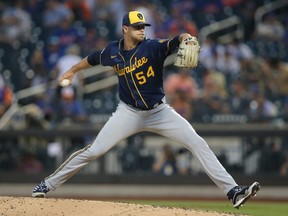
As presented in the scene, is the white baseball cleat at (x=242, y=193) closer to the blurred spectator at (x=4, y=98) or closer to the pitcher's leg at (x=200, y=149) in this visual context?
the pitcher's leg at (x=200, y=149)

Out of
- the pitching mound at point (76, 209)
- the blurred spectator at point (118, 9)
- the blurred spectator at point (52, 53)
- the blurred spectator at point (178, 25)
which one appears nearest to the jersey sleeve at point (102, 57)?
the pitching mound at point (76, 209)

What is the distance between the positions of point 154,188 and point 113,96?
1841 millimetres

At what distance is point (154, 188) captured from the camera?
13406 millimetres

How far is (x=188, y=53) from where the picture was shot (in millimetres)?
7367

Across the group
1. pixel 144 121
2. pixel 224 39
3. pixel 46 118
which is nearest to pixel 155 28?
pixel 224 39

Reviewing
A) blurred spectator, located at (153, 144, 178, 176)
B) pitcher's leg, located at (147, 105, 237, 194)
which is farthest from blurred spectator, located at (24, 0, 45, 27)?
pitcher's leg, located at (147, 105, 237, 194)

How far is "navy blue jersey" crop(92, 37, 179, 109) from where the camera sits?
7765mm

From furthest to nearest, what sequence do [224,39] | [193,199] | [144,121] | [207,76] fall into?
[224,39], [207,76], [193,199], [144,121]

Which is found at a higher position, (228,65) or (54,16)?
(54,16)

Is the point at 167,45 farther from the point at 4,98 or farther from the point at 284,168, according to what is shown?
the point at 4,98

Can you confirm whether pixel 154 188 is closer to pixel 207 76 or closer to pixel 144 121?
pixel 207 76

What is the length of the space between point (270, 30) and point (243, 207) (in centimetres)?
515

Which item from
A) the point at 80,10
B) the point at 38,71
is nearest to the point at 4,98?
the point at 38,71

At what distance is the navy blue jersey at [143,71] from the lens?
25.5 feet
